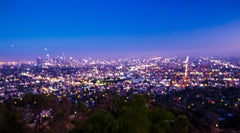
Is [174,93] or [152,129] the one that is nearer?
[152,129]

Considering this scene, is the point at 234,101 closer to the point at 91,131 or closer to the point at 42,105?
the point at 42,105

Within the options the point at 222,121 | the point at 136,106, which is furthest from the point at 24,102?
the point at 222,121

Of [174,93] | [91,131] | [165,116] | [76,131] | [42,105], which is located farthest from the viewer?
[174,93]

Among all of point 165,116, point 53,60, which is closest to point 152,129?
point 165,116

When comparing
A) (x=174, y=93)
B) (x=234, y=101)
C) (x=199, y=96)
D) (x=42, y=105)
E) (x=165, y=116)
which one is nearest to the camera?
(x=165, y=116)

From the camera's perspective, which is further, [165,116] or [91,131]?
[165,116]

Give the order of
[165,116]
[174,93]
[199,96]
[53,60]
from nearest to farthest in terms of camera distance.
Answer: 1. [165,116]
2. [199,96]
3. [174,93]
4. [53,60]

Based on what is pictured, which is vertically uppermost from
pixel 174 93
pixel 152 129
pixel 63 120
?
pixel 152 129

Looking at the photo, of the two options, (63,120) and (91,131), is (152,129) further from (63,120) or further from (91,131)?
(63,120)

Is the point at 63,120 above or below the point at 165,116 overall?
below
